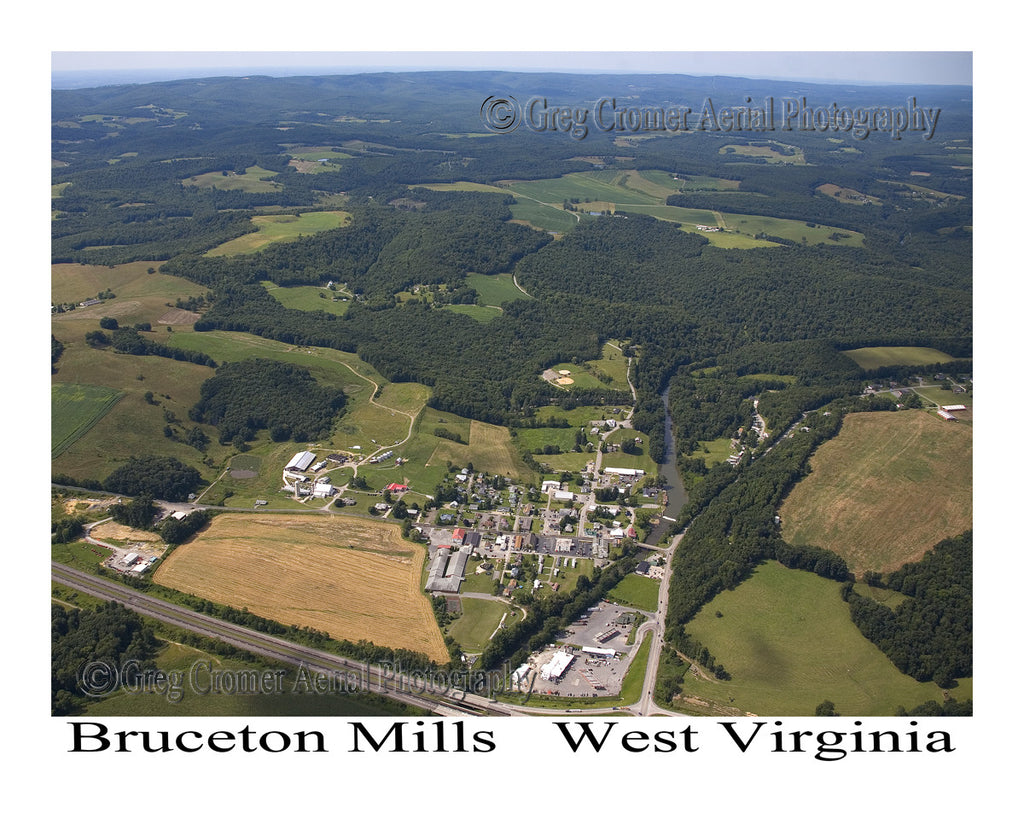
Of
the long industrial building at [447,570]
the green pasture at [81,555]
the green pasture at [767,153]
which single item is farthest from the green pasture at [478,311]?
the green pasture at [767,153]

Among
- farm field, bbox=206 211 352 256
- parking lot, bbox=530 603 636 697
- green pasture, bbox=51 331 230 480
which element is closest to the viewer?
parking lot, bbox=530 603 636 697

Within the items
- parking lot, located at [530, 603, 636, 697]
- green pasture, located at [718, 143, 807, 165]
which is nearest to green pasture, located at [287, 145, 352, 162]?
green pasture, located at [718, 143, 807, 165]

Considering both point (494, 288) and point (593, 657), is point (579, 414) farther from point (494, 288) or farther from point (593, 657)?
point (494, 288)

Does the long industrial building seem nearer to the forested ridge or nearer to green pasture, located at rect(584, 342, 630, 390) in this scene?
the forested ridge

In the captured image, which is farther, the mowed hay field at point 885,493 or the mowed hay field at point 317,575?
the mowed hay field at point 885,493

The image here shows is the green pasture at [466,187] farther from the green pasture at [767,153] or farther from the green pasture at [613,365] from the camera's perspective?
the green pasture at [613,365]

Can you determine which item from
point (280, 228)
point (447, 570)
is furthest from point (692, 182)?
point (447, 570)
